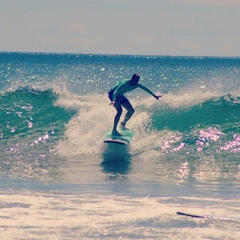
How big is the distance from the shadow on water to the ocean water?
29 mm

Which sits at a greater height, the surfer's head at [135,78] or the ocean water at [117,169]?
the surfer's head at [135,78]

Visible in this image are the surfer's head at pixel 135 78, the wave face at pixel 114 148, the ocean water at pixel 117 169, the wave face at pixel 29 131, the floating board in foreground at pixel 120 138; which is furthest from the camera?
the floating board in foreground at pixel 120 138

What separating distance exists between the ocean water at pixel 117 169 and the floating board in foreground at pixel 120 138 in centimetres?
17

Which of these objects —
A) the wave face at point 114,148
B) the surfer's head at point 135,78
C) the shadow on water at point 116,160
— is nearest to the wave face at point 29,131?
the wave face at point 114,148

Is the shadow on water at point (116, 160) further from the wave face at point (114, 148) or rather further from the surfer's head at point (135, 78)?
the surfer's head at point (135, 78)

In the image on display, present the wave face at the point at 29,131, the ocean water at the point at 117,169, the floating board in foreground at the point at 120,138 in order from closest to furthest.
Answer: the ocean water at the point at 117,169 < the wave face at the point at 29,131 < the floating board in foreground at the point at 120,138

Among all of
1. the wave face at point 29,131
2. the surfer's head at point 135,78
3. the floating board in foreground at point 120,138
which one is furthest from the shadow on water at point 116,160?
the surfer's head at point 135,78

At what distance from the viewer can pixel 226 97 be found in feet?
88.7

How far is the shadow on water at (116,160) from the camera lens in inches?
653

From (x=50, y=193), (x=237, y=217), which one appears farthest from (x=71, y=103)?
(x=237, y=217)

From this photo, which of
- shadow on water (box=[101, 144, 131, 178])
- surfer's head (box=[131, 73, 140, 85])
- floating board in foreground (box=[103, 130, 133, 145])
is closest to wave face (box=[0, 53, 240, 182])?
shadow on water (box=[101, 144, 131, 178])

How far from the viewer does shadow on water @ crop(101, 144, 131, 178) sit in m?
16.6

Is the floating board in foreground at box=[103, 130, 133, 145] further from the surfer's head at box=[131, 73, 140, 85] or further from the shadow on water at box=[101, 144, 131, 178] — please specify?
the surfer's head at box=[131, 73, 140, 85]

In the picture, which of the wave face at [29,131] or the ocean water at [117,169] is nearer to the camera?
the ocean water at [117,169]
